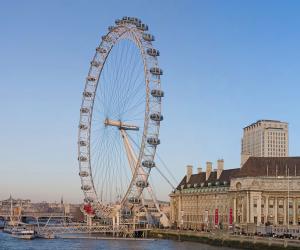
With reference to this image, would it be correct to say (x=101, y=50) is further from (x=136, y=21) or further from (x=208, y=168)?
(x=208, y=168)

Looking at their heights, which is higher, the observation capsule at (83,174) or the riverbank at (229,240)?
the observation capsule at (83,174)

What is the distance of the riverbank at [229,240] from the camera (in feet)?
191

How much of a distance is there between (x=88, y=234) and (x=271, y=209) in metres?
25.5

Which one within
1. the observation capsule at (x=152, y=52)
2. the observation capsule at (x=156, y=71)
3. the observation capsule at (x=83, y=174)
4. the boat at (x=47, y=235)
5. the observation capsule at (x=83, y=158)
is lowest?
the boat at (x=47, y=235)

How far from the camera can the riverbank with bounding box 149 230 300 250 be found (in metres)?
58.3

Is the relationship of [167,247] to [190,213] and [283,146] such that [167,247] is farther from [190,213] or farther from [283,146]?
[283,146]

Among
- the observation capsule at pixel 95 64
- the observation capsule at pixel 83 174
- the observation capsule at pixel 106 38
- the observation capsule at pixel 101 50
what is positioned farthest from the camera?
the observation capsule at pixel 83 174

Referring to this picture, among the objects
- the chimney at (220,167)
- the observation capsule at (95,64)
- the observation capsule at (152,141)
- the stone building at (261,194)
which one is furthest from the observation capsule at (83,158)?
the chimney at (220,167)

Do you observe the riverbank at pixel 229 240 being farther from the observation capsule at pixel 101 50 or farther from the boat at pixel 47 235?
the observation capsule at pixel 101 50

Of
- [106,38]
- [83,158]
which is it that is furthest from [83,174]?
[106,38]

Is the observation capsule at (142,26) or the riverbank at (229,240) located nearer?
the riverbank at (229,240)

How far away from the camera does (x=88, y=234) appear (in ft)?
309

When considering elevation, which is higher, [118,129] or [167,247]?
[118,129]

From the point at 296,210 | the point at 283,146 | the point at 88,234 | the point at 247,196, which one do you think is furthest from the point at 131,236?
the point at 283,146
